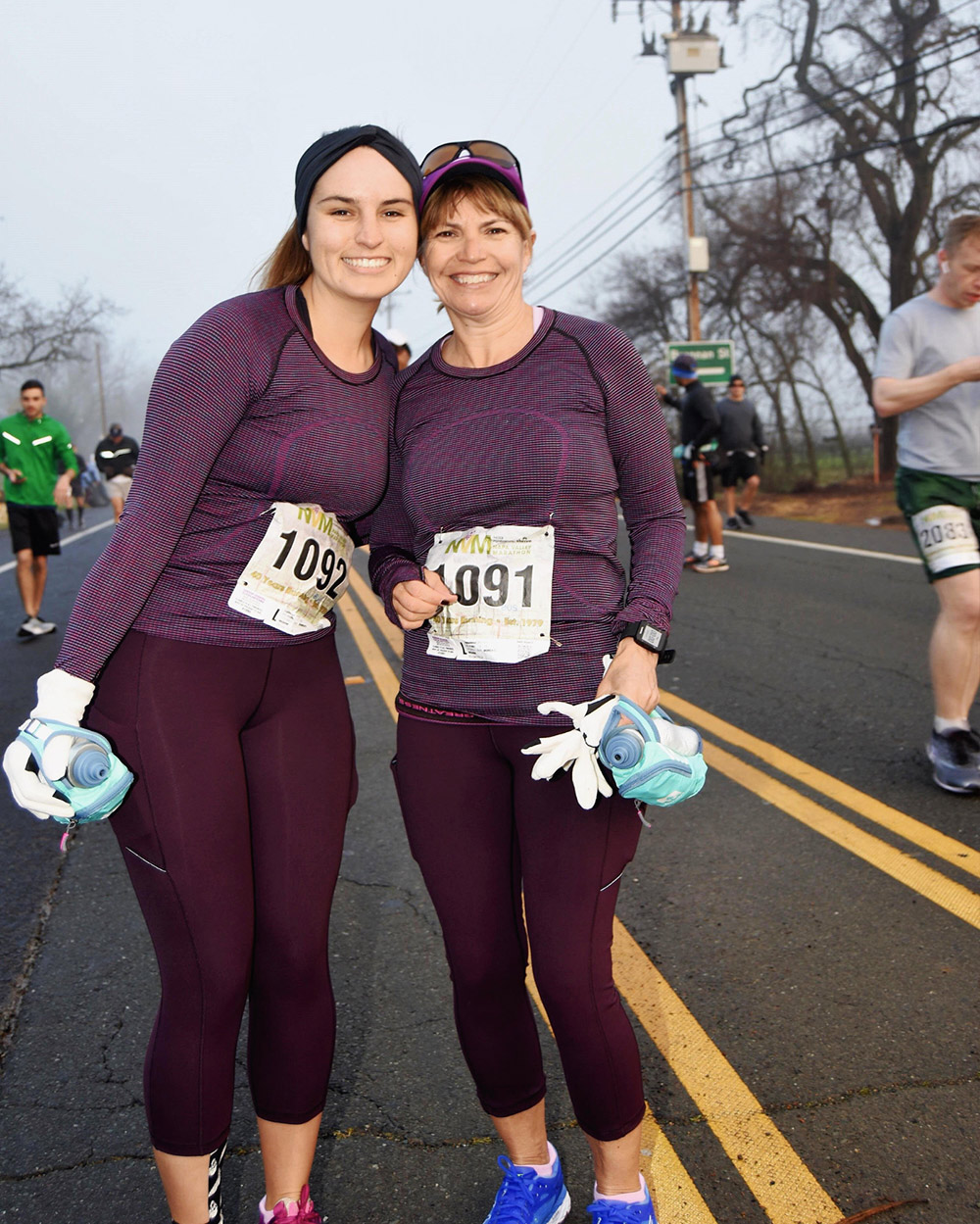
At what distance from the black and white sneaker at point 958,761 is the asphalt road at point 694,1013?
6cm

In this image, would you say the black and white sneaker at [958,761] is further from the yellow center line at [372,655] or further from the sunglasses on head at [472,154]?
the sunglasses on head at [472,154]

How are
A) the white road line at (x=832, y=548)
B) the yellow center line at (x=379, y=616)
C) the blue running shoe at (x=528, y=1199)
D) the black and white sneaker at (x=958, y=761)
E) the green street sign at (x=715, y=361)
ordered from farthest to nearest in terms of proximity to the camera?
the green street sign at (x=715, y=361) → the white road line at (x=832, y=548) → the yellow center line at (x=379, y=616) → the black and white sneaker at (x=958, y=761) → the blue running shoe at (x=528, y=1199)

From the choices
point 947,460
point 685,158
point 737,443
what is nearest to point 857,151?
point 685,158

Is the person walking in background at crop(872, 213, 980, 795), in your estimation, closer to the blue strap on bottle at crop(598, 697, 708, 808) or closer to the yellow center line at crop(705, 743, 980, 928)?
the yellow center line at crop(705, 743, 980, 928)

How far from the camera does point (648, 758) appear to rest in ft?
6.07

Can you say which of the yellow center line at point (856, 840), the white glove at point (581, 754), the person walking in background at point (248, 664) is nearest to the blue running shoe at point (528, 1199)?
the person walking in background at point (248, 664)

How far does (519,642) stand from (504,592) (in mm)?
99

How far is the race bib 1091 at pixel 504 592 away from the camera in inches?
83.0

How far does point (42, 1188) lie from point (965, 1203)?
1.87 metres

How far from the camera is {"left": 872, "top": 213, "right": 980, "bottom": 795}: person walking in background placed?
4.28 meters

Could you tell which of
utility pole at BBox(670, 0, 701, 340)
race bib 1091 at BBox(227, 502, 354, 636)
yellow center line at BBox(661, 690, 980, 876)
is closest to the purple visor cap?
race bib 1091 at BBox(227, 502, 354, 636)

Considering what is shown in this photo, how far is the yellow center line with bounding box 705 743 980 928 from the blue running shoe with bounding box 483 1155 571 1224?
1751 mm

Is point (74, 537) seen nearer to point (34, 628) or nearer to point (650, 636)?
point (34, 628)

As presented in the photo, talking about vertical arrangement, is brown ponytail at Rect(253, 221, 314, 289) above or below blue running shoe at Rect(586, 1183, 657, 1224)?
above
